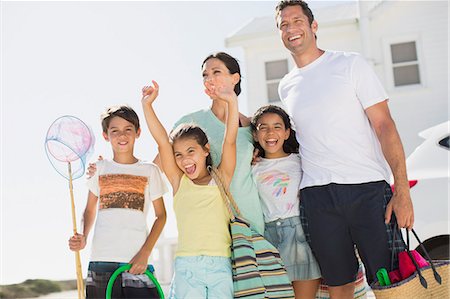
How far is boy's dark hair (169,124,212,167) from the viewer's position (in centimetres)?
338

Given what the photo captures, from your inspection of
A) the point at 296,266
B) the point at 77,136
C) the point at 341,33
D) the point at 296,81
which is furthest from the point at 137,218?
the point at 341,33

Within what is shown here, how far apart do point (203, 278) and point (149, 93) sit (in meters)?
1.03

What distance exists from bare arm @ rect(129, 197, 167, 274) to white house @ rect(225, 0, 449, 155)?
29.5ft

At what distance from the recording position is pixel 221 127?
11.6 feet

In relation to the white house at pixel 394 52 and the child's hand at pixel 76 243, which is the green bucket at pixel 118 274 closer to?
the child's hand at pixel 76 243

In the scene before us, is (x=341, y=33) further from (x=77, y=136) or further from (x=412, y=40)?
(x=77, y=136)

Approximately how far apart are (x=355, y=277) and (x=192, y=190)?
1.04m

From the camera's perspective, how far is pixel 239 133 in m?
3.53

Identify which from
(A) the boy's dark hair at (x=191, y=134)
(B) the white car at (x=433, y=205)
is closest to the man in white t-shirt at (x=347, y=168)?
(A) the boy's dark hair at (x=191, y=134)

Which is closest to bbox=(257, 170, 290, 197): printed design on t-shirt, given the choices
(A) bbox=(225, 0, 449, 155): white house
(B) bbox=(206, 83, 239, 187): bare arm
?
(B) bbox=(206, 83, 239, 187): bare arm

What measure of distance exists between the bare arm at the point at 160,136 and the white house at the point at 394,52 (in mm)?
9325

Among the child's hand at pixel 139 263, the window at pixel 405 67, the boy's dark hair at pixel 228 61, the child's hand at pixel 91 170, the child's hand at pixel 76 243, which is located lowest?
the child's hand at pixel 139 263

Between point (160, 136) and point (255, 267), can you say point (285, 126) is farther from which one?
point (255, 267)

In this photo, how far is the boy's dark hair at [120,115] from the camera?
12.6 feet
